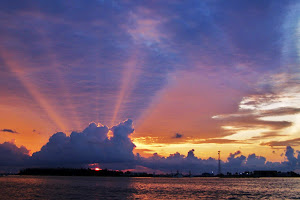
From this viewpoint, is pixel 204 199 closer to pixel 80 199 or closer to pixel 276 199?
pixel 276 199

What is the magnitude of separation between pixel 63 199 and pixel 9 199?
60.3 ft

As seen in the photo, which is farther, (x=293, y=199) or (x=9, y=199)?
(x=293, y=199)

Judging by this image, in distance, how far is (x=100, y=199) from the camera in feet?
343

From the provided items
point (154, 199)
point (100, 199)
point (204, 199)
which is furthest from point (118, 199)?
point (204, 199)

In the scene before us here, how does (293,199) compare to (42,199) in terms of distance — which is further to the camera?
(293,199)

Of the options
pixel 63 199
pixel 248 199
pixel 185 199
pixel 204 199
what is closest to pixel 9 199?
pixel 63 199

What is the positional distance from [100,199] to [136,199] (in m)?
13.7

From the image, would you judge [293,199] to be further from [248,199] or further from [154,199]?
[154,199]

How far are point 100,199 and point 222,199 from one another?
145 feet

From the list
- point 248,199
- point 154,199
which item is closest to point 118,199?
point 154,199

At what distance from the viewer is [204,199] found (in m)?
114

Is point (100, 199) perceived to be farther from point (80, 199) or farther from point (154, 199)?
point (154, 199)

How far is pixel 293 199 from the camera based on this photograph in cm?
11781

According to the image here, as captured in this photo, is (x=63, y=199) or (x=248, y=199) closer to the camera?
(x=63, y=199)
